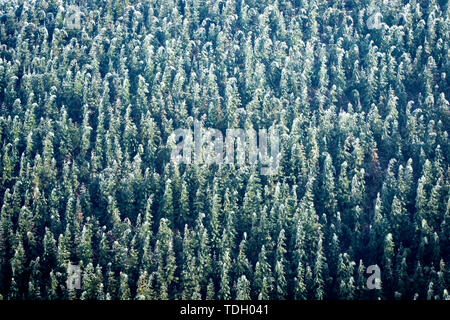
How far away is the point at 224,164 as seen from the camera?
332 ft

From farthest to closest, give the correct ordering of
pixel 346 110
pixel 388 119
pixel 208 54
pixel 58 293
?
pixel 208 54 → pixel 346 110 → pixel 388 119 → pixel 58 293

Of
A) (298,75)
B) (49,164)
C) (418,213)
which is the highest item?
(298,75)

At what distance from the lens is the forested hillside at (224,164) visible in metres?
89.6

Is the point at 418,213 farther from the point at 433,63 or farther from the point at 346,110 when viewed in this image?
the point at 433,63

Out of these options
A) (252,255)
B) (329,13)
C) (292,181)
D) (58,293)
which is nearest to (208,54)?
(329,13)

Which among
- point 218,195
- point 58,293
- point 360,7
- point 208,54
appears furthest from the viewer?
point 360,7

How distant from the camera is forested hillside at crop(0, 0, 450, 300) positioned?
294 feet

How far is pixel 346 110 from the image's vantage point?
114 metres

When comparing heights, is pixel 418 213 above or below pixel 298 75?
below

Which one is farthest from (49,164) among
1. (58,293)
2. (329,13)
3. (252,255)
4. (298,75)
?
(329,13)

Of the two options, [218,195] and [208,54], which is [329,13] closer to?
[208,54]

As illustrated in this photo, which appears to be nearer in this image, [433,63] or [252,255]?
[252,255]

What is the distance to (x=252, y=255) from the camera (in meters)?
92.4

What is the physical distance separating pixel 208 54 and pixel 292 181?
37022 mm
